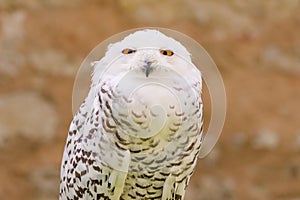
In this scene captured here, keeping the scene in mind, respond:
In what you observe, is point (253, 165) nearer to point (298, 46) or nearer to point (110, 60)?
point (298, 46)

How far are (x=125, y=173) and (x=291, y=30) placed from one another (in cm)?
146

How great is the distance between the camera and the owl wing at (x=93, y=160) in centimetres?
101

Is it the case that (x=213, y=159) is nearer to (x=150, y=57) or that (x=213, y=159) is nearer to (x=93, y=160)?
(x=93, y=160)

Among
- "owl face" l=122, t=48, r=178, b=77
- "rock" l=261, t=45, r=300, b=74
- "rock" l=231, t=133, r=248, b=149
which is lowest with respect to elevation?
"owl face" l=122, t=48, r=178, b=77

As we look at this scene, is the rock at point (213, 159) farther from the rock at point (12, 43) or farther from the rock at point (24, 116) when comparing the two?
the rock at point (12, 43)

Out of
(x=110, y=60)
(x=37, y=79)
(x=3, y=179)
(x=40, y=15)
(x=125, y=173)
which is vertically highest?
(x=40, y=15)

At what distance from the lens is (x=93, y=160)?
1.06 m

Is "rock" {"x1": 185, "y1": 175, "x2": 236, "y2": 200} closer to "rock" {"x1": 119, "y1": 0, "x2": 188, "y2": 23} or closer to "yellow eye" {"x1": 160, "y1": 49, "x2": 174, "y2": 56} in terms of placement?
"rock" {"x1": 119, "y1": 0, "x2": 188, "y2": 23}

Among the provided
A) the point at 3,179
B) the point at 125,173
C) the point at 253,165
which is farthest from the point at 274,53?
the point at 125,173

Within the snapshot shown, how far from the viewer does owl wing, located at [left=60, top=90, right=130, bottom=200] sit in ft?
3.31

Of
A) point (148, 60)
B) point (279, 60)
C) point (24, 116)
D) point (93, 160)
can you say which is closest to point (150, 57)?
point (148, 60)

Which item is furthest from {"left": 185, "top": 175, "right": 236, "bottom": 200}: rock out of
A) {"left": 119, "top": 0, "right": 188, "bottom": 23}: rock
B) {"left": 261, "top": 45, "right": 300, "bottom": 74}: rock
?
{"left": 119, "top": 0, "right": 188, "bottom": 23}: rock

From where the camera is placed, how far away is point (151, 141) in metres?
0.97

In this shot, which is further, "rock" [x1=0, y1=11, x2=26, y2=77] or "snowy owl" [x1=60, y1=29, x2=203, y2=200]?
"rock" [x1=0, y1=11, x2=26, y2=77]
